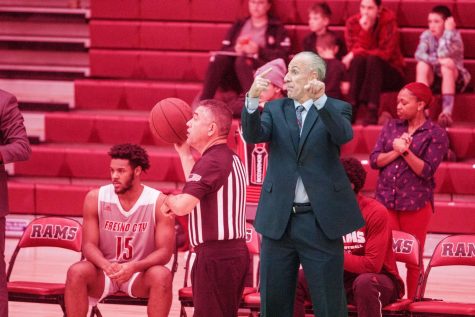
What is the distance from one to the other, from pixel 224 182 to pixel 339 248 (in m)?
0.67

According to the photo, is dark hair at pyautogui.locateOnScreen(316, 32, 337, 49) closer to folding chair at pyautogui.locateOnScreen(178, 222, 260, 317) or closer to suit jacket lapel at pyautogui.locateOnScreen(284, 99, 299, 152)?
folding chair at pyautogui.locateOnScreen(178, 222, 260, 317)

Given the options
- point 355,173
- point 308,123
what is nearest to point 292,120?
point 308,123

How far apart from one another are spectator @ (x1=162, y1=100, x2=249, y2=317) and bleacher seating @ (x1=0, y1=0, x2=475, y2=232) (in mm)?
3934

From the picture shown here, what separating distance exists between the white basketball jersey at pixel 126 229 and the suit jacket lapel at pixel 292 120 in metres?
1.38

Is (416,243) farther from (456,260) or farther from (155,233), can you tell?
(155,233)

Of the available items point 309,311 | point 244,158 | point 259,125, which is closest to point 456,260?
point 309,311

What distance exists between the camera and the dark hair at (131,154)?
18.7 feet

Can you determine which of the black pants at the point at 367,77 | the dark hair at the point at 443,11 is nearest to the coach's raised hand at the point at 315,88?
the black pants at the point at 367,77

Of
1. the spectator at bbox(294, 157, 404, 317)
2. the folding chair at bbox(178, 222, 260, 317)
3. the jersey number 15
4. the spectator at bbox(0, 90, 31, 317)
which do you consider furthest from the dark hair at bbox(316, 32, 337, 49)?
the spectator at bbox(0, 90, 31, 317)

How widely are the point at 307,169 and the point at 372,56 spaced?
448cm

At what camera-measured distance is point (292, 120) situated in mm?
4586

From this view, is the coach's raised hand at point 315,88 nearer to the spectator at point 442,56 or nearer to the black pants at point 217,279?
the black pants at point 217,279

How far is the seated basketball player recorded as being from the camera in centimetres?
550

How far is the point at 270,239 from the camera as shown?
4559 millimetres
